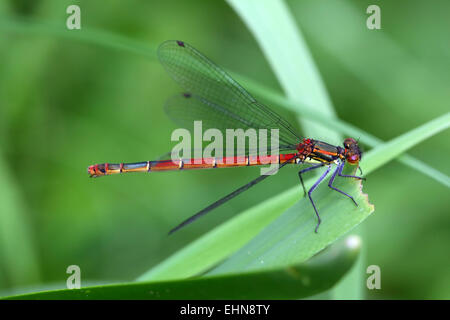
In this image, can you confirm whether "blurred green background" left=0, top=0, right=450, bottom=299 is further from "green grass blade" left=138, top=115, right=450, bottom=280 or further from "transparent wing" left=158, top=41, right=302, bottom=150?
"green grass blade" left=138, top=115, right=450, bottom=280

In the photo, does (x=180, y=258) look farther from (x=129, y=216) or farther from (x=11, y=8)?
(x=11, y=8)

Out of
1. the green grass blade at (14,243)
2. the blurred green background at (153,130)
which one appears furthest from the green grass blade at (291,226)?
the green grass blade at (14,243)

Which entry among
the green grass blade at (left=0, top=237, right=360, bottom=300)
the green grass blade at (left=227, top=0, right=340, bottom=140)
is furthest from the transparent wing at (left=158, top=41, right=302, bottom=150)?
the green grass blade at (left=0, top=237, right=360, bottom=300)

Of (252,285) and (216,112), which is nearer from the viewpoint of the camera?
(252,285)

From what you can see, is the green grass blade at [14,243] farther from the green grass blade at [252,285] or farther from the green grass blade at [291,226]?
the green grass blade at [252,285]

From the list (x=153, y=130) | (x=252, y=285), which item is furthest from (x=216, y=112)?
(x=252, y=285)

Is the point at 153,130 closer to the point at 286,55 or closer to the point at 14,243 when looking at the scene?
the point at 14,243

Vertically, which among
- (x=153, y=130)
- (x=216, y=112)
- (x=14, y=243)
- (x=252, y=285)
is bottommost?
(x=252, y=285)
